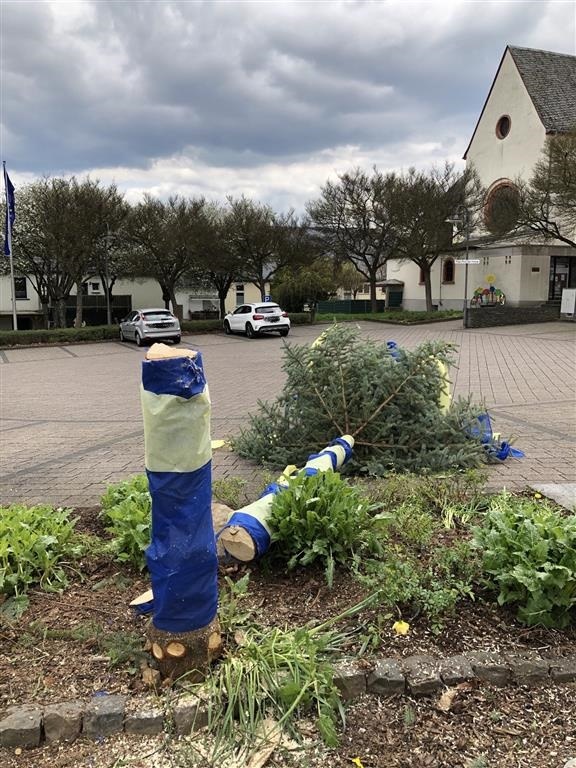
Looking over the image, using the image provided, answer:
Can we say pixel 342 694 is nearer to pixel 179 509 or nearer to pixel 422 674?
pixel 422 674

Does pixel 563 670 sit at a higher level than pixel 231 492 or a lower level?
lower

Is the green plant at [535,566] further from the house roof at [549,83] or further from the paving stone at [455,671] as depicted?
the house roof at [549,83]

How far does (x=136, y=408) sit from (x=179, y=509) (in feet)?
26.5

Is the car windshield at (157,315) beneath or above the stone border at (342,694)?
above

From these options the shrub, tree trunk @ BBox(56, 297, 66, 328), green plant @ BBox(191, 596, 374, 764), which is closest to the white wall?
tree trunk @ BBox(56, 297, 66, 328)

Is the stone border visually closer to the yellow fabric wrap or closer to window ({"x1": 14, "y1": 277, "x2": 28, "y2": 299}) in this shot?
the yellow fabric wrap

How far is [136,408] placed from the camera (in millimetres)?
10195

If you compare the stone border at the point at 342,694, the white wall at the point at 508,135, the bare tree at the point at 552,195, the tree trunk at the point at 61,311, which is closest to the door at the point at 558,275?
the bare tree at the point at 552,195

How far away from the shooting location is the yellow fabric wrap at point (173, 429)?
2326 millimetres

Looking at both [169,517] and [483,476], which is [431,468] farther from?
[169,517]

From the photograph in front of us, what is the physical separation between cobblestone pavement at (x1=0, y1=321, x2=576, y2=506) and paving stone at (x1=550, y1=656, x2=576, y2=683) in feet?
8.32

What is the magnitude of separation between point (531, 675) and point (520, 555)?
53 centimetres

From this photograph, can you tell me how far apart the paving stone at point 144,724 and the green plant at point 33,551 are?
1.14 metres

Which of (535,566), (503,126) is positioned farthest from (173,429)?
(503,126)
